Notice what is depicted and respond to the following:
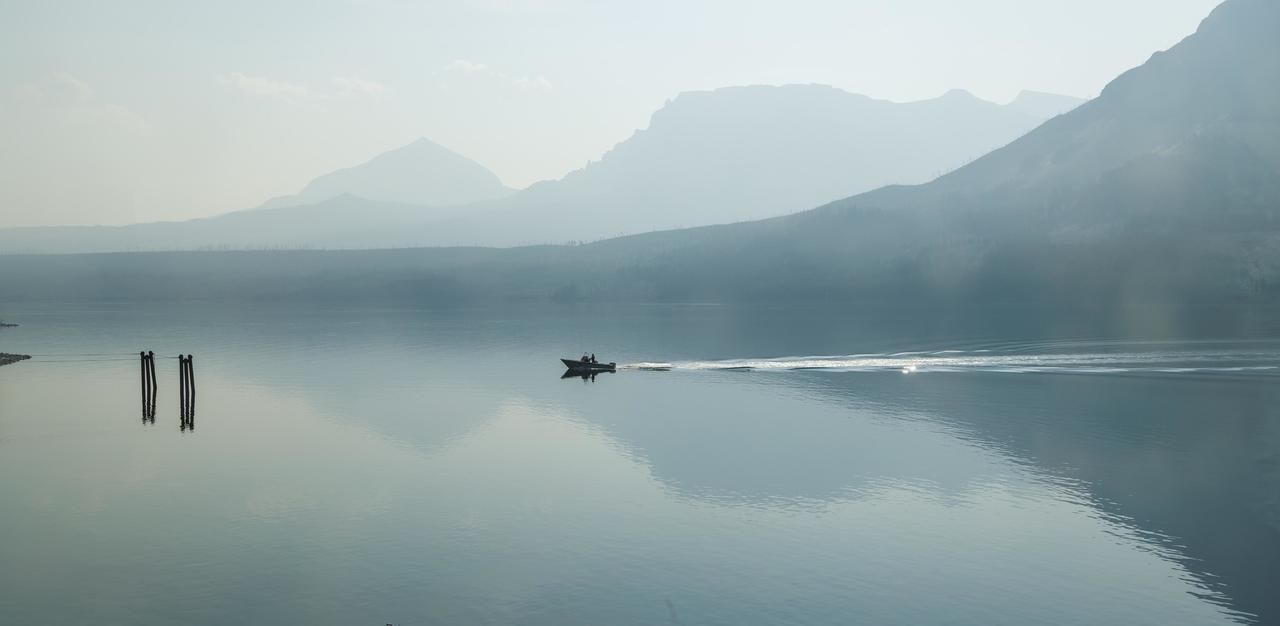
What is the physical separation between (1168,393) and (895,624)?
82223mm

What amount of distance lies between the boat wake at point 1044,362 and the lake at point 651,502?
22.6 feet

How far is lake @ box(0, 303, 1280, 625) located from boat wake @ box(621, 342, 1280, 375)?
6.88 metres

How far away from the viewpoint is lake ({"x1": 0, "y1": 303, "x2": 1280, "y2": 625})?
39406 millimetres

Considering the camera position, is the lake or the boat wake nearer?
the lake

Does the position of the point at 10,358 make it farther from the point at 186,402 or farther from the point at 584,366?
the point at 584,366

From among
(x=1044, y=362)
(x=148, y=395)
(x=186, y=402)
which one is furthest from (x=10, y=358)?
(x=1044, y=362)

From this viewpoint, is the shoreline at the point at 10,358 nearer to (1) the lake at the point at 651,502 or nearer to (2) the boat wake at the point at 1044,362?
(1) the lake at the point at 651,502

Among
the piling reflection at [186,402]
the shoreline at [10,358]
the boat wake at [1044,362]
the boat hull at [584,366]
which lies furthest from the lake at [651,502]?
the shoreline at [10,358]

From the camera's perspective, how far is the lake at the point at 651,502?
39406mm

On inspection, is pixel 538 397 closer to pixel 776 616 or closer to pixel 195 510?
pixel 195 510

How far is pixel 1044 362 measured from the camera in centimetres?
13262

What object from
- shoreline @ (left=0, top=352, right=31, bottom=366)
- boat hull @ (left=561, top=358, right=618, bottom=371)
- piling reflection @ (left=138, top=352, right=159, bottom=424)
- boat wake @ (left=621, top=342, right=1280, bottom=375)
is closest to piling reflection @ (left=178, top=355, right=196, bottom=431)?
piling reflection @ (left=138, top=352, right=159, bottom=424)

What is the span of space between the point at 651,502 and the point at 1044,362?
97.5 metres

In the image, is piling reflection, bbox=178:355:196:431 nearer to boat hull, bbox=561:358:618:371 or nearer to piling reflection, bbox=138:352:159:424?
piling reflection, bbox=138:352:159:424
